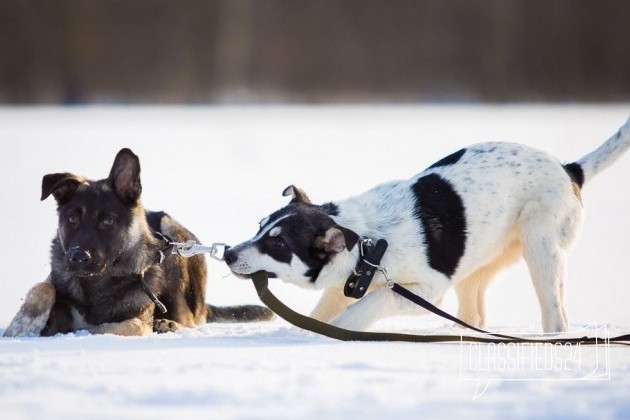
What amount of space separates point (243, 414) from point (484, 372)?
4.05 feet

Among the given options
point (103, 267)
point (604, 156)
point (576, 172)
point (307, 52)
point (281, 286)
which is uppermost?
point (604, 156)

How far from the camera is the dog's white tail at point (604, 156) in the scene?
245 inches

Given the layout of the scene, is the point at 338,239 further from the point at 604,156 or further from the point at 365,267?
the point at 604,156

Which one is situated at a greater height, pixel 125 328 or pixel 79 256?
pixel 79 256

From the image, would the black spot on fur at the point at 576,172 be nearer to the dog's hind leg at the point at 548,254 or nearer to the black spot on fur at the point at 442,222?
the dog's hind leg at the point at 548,254

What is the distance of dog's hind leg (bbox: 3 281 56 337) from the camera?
535cm

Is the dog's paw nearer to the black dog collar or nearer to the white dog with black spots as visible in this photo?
the white dog with black spots

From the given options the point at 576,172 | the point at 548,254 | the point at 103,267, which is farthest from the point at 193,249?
the point at 576,172

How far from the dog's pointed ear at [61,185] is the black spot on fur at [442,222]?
1914 millimetres

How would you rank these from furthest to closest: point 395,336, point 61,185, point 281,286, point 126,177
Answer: point 281,286 < point 126,177 < point 61,185 < point 395,336

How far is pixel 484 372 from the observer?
13.9 feet

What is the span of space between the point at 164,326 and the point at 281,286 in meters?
2.52

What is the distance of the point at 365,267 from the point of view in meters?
5.65

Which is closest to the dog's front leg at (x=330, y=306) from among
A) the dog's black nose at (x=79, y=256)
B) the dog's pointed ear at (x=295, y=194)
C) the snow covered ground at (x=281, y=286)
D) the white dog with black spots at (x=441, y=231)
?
the white dog with black spots at (x=441, y=231)
